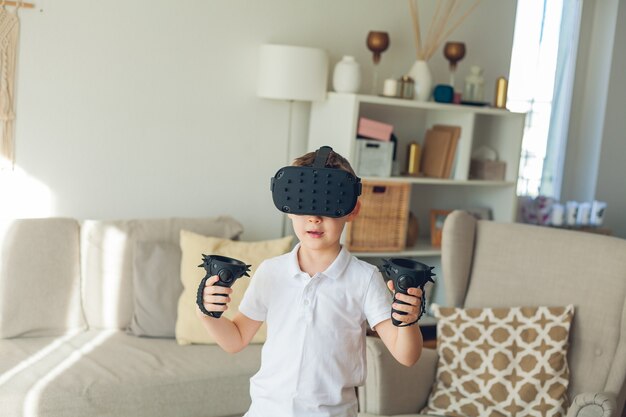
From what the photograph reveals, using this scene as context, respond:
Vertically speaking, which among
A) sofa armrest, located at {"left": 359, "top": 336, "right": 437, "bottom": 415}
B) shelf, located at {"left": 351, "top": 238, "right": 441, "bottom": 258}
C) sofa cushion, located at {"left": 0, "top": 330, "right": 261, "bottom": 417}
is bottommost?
sofa cushion, located at {"left": 0, "top": 330, "right": 261, "bottom": 417}

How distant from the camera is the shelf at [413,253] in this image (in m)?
3.74

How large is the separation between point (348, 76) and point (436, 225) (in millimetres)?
946

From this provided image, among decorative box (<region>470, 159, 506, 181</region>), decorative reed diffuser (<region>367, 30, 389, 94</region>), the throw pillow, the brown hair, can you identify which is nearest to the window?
decorative box (<region>470, 159, 506, 181</region>)

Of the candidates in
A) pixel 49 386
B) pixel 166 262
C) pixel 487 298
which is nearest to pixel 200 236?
pixel 166 262

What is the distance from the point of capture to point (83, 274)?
3105 mm

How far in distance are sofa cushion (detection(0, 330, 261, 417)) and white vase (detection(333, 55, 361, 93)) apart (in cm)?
127

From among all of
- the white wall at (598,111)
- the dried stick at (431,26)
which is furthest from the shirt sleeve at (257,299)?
the white wall at (598,111)

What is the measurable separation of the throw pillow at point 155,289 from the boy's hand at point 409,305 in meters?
1.72

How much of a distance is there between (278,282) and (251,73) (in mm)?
2104

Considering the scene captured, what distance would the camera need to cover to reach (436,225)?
4.14 m

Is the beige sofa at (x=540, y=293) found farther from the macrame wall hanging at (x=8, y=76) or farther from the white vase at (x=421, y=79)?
the macrame wall hanging at (x=8, y=76)

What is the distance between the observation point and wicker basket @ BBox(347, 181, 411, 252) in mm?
3672

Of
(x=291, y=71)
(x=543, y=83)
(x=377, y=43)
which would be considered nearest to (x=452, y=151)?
(x=377, y=43)

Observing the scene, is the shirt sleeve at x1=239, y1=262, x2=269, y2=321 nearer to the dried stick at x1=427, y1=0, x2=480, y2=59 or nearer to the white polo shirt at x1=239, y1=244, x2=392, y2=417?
the white polo shirt at x1=239, y1=244, x2=392, y2=417
